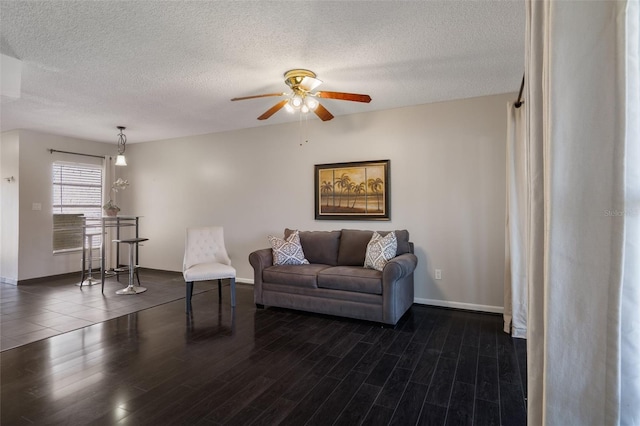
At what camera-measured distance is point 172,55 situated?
9.12ft

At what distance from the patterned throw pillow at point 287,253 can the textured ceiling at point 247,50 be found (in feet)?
5.85

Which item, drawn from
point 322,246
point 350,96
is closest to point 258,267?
point 322,246

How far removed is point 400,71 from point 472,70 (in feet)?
2.26

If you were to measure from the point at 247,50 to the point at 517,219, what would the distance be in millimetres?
2854

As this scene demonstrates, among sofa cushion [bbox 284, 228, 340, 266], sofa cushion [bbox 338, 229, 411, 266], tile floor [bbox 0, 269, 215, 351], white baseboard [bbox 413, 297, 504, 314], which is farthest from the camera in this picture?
sofa cushion [bbox 284, 228, 340, 266]

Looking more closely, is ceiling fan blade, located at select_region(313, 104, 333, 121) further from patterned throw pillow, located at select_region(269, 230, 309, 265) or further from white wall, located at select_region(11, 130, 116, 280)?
white wall, located at select_region(11, 130, 116, 280)

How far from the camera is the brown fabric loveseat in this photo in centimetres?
335

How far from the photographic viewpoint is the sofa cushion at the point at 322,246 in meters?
4.25

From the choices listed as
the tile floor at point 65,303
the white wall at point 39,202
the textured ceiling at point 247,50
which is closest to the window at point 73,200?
the white wall at point 39,202

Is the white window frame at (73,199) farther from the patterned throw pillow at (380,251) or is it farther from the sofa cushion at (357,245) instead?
the patterned throw pillow at (380,251)

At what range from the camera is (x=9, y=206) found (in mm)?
5469

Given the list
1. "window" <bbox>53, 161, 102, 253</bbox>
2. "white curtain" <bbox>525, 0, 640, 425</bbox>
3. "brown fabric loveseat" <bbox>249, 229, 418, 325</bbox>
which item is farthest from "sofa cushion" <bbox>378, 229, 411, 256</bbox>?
"window" <bbox>53, 161, 102, 253</bbox>

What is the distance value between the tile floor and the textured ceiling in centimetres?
251

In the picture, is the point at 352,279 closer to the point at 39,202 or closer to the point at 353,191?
the point at 353,191
